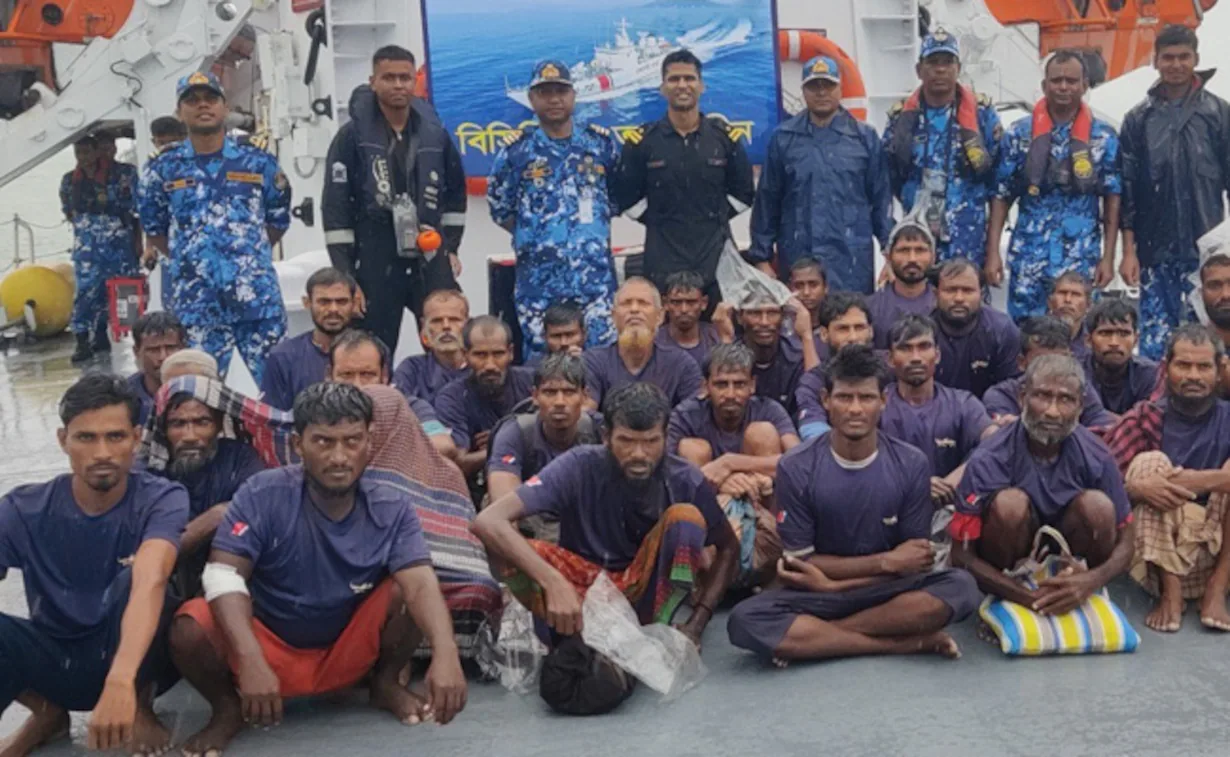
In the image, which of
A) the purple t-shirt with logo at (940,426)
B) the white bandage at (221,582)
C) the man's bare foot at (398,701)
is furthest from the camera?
the purple t-shirt with logo at (940,426)

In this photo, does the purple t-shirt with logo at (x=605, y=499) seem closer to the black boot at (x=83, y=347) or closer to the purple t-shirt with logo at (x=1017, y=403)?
the purple t-shirt with logo at (x=1017, y=403)

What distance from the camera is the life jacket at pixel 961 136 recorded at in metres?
6.95

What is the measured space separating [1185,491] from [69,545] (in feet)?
11.4

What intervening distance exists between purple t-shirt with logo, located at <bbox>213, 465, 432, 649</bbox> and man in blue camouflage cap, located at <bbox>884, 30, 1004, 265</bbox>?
390cm

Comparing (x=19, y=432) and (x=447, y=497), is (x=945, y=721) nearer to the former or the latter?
(x=447, y=497)

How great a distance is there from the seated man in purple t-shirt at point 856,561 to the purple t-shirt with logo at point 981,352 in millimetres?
1625

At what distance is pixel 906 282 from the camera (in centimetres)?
638

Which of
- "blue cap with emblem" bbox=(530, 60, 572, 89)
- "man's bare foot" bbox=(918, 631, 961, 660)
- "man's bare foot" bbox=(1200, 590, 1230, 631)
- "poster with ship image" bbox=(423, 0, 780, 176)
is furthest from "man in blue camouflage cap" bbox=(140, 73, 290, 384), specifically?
"man's bare foot" bbox=(1200, 590, 1230, 631)

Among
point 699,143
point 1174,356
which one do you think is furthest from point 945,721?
point 699,143

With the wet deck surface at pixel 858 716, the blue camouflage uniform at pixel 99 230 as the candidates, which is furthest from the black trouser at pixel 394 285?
the blue camouflage uniform at pixel 99 230

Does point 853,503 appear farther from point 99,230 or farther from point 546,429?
point 99,230

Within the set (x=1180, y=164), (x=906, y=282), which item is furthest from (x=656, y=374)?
(x=1180, y=164)

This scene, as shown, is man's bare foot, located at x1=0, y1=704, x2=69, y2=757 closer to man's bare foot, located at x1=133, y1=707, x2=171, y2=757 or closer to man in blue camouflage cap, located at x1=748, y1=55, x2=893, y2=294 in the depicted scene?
man's bare foot, located at x1=133, y1=707, x2=171, y2=757

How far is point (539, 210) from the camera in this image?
22.4ft
